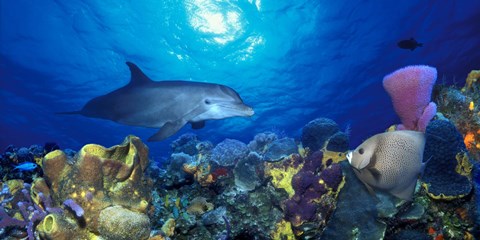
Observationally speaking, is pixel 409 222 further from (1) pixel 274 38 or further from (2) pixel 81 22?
(2) pixel 81 22

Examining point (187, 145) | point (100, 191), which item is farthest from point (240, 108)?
point (187, 145)

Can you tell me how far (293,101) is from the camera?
26266 mm

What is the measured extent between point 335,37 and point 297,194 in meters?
16.9

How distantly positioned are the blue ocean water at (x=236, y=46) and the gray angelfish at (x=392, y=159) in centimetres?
734

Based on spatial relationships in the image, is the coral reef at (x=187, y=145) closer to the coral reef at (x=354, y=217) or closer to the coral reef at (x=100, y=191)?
the coral reef at (x=354, y=217)

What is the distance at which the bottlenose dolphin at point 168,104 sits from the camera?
5548mm

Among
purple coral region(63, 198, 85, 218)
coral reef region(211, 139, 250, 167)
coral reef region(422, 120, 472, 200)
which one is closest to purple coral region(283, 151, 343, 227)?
coral reef region(422, 120, 472, 200)

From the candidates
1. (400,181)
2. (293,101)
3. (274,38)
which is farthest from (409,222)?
(293,101)

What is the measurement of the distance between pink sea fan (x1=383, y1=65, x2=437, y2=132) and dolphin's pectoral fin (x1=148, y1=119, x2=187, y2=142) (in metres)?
4.30

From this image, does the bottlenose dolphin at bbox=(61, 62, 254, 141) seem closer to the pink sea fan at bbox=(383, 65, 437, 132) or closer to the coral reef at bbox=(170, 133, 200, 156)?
the coral reef at bbox=(170, 133, 200, 156)

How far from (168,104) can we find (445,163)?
5269 mm

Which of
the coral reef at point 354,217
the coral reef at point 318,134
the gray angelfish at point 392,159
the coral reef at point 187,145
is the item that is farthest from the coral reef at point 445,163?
the coral reef at point 187,145

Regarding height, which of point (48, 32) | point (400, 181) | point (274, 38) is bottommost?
point (400, 181)

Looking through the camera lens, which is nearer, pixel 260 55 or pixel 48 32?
pixel 48 32
